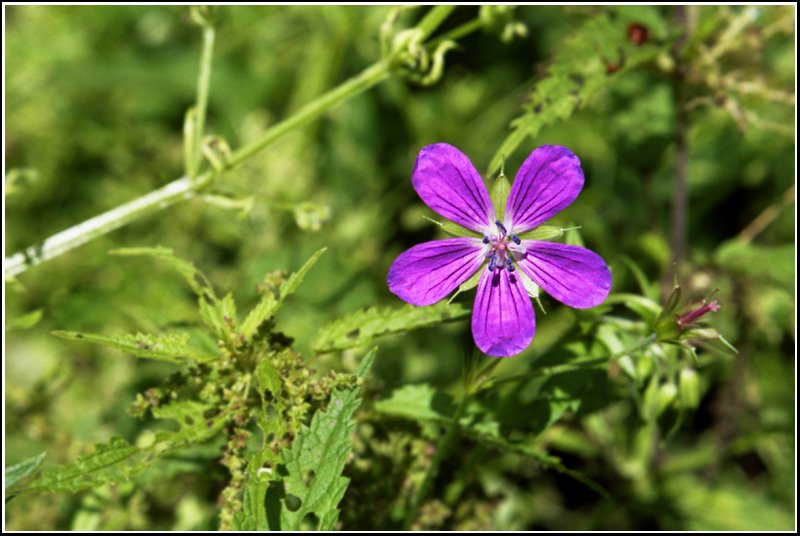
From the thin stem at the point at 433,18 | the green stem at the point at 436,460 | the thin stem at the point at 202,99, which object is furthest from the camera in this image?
the thin stem at the point at 202,99

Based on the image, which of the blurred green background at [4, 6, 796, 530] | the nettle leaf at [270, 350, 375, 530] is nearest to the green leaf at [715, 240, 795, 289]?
the blurred green background at [4, 6, 796, 530]

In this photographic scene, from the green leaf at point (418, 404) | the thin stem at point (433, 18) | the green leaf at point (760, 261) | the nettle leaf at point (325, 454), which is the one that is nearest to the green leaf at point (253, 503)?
Answer: the nettle leaf at point (325, 454)

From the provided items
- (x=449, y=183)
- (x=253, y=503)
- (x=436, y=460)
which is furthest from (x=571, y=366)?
(x=253, y=503)

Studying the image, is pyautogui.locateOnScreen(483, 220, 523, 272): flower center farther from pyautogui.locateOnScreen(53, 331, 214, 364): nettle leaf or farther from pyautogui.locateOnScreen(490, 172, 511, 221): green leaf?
pyautogui.locateOnScreen(53, 331, 214, 364): nettle leaf

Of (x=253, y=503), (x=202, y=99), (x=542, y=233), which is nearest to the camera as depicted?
(x=253, y=503)

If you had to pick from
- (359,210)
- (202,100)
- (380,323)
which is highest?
(359,210)

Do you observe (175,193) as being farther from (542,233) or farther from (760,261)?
(760,261)

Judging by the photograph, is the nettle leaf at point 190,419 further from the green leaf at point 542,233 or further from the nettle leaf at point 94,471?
the green leaf at point 542,233

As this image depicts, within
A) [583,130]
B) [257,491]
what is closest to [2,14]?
[257,491]

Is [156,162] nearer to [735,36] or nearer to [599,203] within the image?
[599,203]
